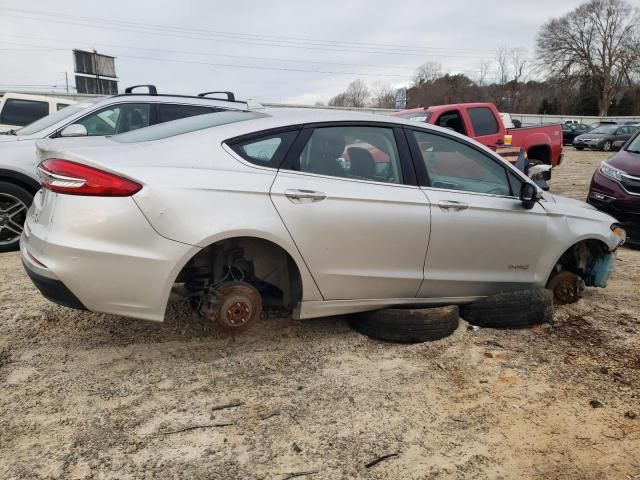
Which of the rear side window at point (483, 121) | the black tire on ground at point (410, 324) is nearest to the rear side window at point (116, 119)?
the black tire on ground at point (410, 324)

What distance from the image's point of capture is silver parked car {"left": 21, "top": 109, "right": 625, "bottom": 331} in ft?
8.79

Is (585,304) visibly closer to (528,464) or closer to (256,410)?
(528,464)

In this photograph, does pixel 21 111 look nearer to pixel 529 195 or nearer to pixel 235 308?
pixel 235 308

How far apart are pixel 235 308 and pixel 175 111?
419 centimetres

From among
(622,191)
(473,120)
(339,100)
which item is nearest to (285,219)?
(622,191)

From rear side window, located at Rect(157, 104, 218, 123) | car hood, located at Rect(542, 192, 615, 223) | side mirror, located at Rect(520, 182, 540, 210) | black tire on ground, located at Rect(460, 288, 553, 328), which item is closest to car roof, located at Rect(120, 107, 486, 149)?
side mirror, located at Rect(520, 182, 540, 210)

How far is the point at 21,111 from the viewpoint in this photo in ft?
29.8

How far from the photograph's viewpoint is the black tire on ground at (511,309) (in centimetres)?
373

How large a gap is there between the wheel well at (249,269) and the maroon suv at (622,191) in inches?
A: 200

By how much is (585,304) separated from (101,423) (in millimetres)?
3961

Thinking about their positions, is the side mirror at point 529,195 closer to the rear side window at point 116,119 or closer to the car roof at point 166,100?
the car roof at point 166,100

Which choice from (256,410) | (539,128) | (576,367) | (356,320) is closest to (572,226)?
(576,367)

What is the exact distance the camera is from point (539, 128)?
35.8 feet

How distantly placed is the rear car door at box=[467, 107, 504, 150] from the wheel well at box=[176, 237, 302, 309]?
7.28 metres
